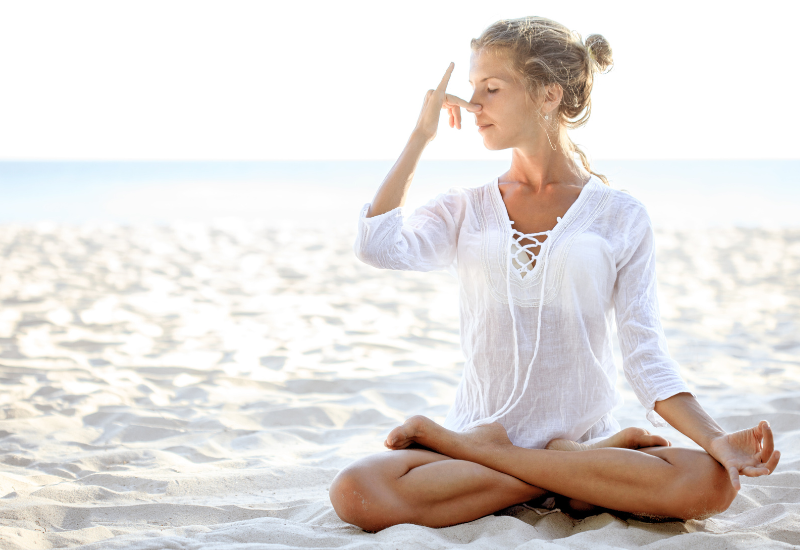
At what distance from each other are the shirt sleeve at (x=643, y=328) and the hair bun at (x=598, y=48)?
0.50 m

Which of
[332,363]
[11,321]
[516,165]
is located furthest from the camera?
[11,321]

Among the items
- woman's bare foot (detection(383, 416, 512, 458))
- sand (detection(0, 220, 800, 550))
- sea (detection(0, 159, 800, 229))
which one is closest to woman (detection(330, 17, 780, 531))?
woman's bare foot (detection(383, 416, 512, 458))

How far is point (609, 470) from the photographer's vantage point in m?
1.75

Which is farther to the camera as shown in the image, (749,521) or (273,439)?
(273,439)

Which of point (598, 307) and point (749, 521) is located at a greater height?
point (598, 307)

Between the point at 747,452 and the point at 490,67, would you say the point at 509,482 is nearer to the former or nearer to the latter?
the point at 747,452


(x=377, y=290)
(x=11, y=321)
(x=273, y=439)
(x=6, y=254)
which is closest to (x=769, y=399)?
(x=273, y=439)

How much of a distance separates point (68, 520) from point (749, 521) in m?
1.85

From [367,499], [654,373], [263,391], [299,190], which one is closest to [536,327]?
[654,373]

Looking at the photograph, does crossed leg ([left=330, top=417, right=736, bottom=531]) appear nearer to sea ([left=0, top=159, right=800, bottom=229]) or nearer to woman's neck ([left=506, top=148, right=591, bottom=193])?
woman's neck ([left=506, top=148, right=591, bottom=193])

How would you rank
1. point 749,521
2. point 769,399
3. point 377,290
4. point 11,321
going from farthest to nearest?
point 377,290 < point 11,321 < point 769,399 < point 749,521

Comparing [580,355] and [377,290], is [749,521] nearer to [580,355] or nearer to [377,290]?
[580,355]

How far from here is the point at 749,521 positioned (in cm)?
184

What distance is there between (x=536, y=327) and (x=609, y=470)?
1.38 ft
